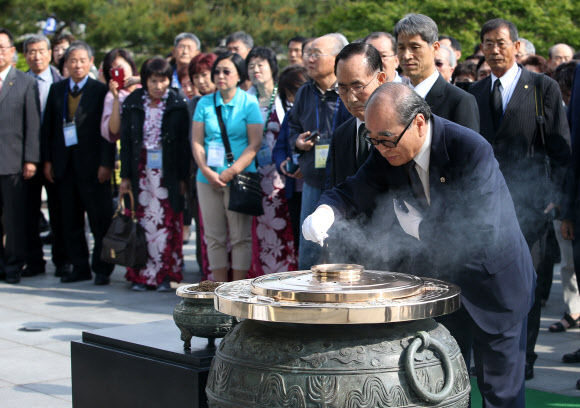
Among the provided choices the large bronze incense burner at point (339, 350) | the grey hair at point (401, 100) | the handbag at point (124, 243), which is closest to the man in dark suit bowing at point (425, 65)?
the grey hair at point (401, 100)

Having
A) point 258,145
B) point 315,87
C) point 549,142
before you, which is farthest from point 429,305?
point 258,145

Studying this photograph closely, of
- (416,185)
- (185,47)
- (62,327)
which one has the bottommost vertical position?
(62,327)

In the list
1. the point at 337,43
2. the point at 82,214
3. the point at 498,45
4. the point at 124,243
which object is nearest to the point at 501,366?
the point at 498,45

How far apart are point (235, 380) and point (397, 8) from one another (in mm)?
19422

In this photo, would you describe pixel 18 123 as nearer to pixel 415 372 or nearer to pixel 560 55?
pixel 560 55

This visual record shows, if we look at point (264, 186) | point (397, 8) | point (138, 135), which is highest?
point (397, 8)

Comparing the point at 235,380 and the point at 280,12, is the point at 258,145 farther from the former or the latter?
the point at 280,12

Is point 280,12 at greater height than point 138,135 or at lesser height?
greater

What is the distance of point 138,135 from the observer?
6457mm

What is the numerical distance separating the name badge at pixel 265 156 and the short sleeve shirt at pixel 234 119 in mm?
91

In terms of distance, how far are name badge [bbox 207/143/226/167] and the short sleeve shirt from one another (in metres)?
0.05

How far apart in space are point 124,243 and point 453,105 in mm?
3498

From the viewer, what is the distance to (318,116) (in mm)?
4828

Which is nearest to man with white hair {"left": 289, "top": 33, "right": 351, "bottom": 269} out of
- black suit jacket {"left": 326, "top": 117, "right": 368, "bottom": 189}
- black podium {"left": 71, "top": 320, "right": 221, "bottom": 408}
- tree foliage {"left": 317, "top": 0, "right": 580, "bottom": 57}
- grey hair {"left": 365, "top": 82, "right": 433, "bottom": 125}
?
black suit jacket {"left": 326, "top": 117, "right": 368, "bottom": 189}
